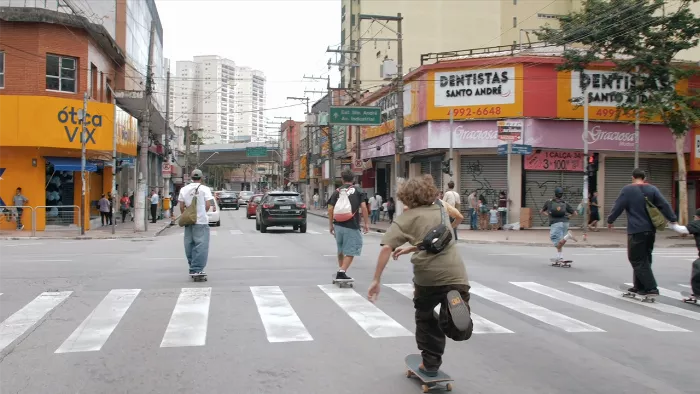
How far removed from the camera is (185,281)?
1137cm

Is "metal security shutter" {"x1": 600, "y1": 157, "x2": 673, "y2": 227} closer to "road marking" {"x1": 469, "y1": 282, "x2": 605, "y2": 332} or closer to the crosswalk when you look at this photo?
the crosswalk

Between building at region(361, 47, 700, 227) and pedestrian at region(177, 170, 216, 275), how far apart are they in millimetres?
17975

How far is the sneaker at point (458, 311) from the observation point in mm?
4961

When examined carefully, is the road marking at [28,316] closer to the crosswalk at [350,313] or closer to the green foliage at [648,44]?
the crosswalk at [350,313]

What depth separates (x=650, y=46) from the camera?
25.6 m

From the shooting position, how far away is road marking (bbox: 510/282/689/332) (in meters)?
8.08

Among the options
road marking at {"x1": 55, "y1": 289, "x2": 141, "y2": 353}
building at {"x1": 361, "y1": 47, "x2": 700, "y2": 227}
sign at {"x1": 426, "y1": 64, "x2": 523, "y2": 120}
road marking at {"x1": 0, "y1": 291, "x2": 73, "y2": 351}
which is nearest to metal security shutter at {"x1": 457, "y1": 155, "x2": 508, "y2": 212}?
building at {"x1": 361, "y1": 47, "x2": 700, "y2": 227}

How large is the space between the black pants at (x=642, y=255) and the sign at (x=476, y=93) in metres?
19.5

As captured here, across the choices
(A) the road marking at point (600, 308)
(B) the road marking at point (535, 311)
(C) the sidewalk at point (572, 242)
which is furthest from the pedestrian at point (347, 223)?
(C) the sidewalk at point (572, 242)

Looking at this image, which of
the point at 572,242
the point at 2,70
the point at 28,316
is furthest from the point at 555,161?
the point at 28,316

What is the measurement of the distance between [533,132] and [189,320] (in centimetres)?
2332

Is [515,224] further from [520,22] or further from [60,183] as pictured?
[520,22]

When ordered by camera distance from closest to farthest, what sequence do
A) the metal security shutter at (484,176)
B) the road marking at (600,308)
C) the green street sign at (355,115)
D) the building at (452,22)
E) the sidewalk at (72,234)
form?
the road marking at (600,308)
the sidewalk at (72,234)
the metal security shutter at (484,176)
the green street sign at (355,115)
the building at (452,22)

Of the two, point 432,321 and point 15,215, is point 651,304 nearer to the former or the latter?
point 432,321
